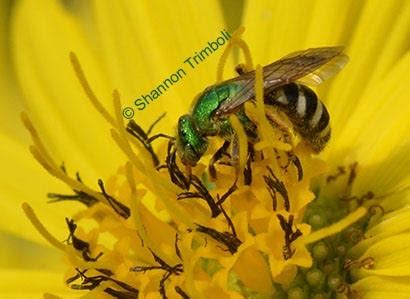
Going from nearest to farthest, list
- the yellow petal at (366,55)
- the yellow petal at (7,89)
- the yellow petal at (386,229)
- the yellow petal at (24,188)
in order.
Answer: the yellow petal at (386,229) → the yellow petal at (366,55) → the yellow petal at (24,188) → the yellow petal at (7,89)

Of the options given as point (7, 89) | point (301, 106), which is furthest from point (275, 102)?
point (7, 89)

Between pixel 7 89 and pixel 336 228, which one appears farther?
pixel 7 89

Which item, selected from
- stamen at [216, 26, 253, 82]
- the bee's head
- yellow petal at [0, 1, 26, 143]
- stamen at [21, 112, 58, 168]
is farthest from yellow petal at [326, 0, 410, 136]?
yellow petal at [0, 1, 26, 143]

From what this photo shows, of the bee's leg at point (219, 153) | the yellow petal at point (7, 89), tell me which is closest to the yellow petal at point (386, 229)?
the bee's leg at point (219, 153)

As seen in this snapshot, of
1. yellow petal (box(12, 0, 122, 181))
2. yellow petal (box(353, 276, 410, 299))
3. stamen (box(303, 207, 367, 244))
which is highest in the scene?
yellow petal (box(12, 0, 122, 181))

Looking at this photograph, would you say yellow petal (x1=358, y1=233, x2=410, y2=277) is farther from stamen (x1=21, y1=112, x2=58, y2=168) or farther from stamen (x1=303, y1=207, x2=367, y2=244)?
stamen (x1=21, y1=112, x2=58, y2=168)

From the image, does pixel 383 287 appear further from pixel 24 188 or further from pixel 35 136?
pixel 24 188

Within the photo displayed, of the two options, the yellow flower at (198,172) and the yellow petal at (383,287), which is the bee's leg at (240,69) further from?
the yellow petal at (383,287)
